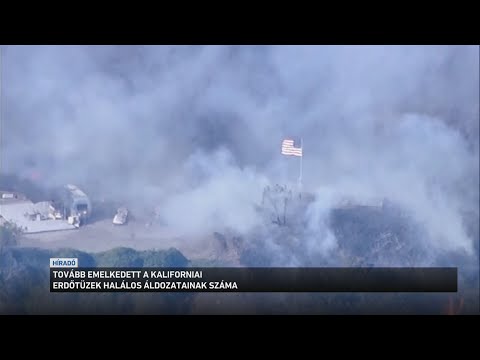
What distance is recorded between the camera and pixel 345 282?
602cm

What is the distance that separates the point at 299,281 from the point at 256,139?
132 cm

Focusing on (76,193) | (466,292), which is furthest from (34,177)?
(466,292)

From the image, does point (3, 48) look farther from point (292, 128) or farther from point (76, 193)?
point (292, 128)

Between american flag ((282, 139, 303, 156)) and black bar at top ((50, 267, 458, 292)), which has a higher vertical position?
american flag ((282, 139, 303, 156))

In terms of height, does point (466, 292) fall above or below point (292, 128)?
below

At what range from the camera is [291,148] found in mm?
6023

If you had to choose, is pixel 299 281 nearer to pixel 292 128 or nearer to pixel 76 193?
pixel 292 128

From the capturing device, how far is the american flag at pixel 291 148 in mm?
6023

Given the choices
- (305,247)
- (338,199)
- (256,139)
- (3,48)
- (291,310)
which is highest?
(3,48)

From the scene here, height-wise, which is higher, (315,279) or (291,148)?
(291,148)

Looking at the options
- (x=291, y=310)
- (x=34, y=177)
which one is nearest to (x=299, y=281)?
(x=291, y=310)

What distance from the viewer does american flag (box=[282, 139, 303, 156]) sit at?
237 inches

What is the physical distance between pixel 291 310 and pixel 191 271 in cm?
96

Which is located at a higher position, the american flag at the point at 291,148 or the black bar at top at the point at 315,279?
the american flag at the point at 291,148
